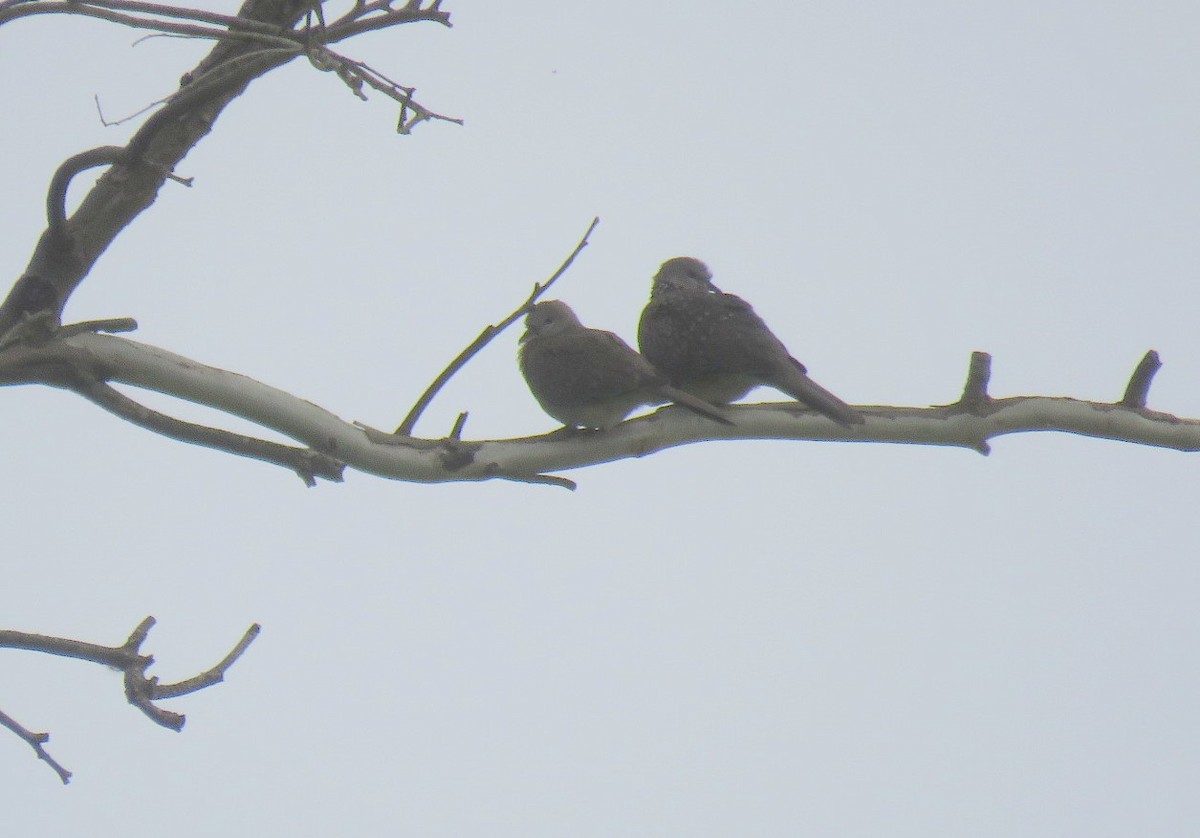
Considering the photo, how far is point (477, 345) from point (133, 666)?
1.10 m

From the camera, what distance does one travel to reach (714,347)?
4.38 meters

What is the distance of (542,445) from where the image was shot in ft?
11.5

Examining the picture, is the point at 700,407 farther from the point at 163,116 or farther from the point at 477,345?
the point at 163,116

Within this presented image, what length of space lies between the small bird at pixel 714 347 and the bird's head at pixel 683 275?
0.33ft

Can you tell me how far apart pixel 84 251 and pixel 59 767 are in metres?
1.19

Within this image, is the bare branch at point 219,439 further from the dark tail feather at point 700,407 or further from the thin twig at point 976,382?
the thin twig at point 976,382

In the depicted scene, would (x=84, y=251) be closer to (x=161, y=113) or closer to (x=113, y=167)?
A: (x=113, y=167)

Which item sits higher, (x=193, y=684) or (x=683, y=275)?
(x=683, y=275)

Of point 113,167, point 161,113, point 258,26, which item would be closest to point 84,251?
point 113,167

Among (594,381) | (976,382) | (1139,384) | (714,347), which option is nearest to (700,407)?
(594,381)

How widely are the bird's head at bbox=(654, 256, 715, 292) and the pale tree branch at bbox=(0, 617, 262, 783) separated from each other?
265cm

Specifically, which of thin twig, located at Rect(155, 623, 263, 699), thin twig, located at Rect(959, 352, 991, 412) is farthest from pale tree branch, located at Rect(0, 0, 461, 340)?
thin twig, located at Rect(959, 352, 991, 412)

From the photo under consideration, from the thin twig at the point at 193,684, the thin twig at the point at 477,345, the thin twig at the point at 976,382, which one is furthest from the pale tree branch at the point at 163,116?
the thin twig at the point at 976,382

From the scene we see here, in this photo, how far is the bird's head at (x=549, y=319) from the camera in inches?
178
